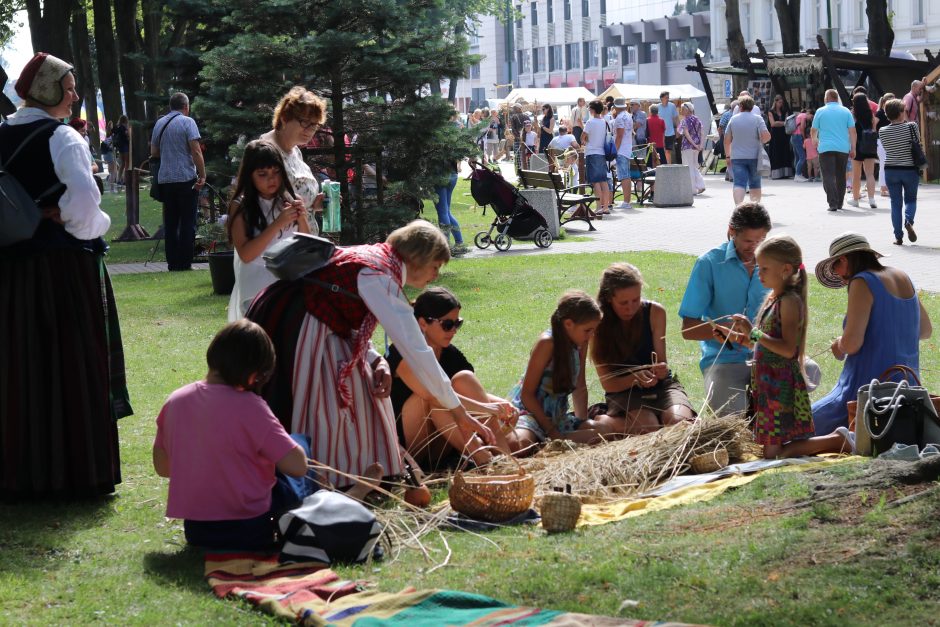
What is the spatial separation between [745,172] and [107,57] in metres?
20.2

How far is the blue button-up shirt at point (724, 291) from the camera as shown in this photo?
758 cm

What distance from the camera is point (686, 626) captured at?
4.02 metres

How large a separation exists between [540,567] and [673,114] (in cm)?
2620

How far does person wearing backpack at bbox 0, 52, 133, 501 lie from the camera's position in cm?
593

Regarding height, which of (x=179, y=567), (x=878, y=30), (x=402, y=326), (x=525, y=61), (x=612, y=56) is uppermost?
(x=525, y=61)

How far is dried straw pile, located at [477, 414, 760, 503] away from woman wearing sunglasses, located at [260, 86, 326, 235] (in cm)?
196

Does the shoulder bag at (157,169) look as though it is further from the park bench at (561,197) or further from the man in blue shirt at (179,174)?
the park bench at (561,197)

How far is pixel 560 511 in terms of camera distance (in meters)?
5.41

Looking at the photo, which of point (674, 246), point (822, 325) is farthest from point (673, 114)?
point (822, 325)

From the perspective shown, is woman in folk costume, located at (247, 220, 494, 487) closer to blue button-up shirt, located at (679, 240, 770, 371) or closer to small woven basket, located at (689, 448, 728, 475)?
small woven basket, located at (689, 448, 728, 475)

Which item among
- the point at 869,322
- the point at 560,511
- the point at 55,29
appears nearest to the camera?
the point at 560,511

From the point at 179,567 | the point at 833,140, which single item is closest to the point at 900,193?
the point at 833,140

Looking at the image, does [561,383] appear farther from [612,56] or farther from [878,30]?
[612,56]

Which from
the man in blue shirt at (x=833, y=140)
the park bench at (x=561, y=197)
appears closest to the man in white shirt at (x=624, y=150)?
the park bench at (x=561, y=197)
